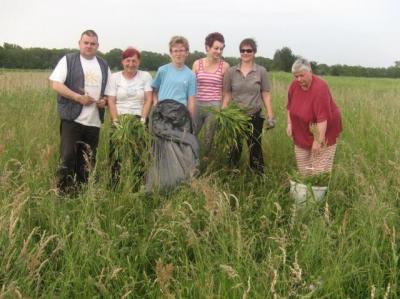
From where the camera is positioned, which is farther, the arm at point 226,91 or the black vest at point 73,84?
the arm at point 226,91

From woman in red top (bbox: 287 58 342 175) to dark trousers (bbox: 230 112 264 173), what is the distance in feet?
1.54

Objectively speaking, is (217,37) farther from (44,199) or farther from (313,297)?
(313,297)

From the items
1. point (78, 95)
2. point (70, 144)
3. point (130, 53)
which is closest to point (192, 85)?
point (130, 53)

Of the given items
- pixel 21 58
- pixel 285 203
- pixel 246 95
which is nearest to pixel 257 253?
pixel 285 203

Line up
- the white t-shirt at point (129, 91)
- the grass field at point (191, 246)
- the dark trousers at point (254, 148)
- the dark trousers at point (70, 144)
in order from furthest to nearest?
the dark trousers at point (254, 148) → the white t-shirt at point (129, 91) → the dark trousers at point (70, 144) → the grass field at point (191, 246)

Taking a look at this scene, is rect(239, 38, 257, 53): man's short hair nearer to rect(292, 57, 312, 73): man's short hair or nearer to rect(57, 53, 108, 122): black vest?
rect(292, 57, 312, 73): man's short hair

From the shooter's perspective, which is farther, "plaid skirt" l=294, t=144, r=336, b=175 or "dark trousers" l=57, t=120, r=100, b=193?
"dark trousers" l=57, t=120, r=100, b=193

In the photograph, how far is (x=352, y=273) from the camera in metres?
2.39

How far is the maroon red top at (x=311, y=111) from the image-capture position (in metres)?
3.70

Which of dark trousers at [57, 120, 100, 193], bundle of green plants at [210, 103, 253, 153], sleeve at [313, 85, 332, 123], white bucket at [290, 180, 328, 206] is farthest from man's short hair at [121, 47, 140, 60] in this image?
white bucket at [290, 180, 328, 206]

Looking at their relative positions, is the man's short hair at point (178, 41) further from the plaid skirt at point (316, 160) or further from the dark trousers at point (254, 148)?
the plaid skirt at point (316, 160)

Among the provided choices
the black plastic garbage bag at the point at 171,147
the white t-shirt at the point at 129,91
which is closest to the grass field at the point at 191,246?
the black plastic garbage bag at the point at 171,147

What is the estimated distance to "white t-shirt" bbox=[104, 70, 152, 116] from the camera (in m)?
4.14

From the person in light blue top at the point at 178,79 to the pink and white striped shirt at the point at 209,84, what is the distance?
0.27 meters
